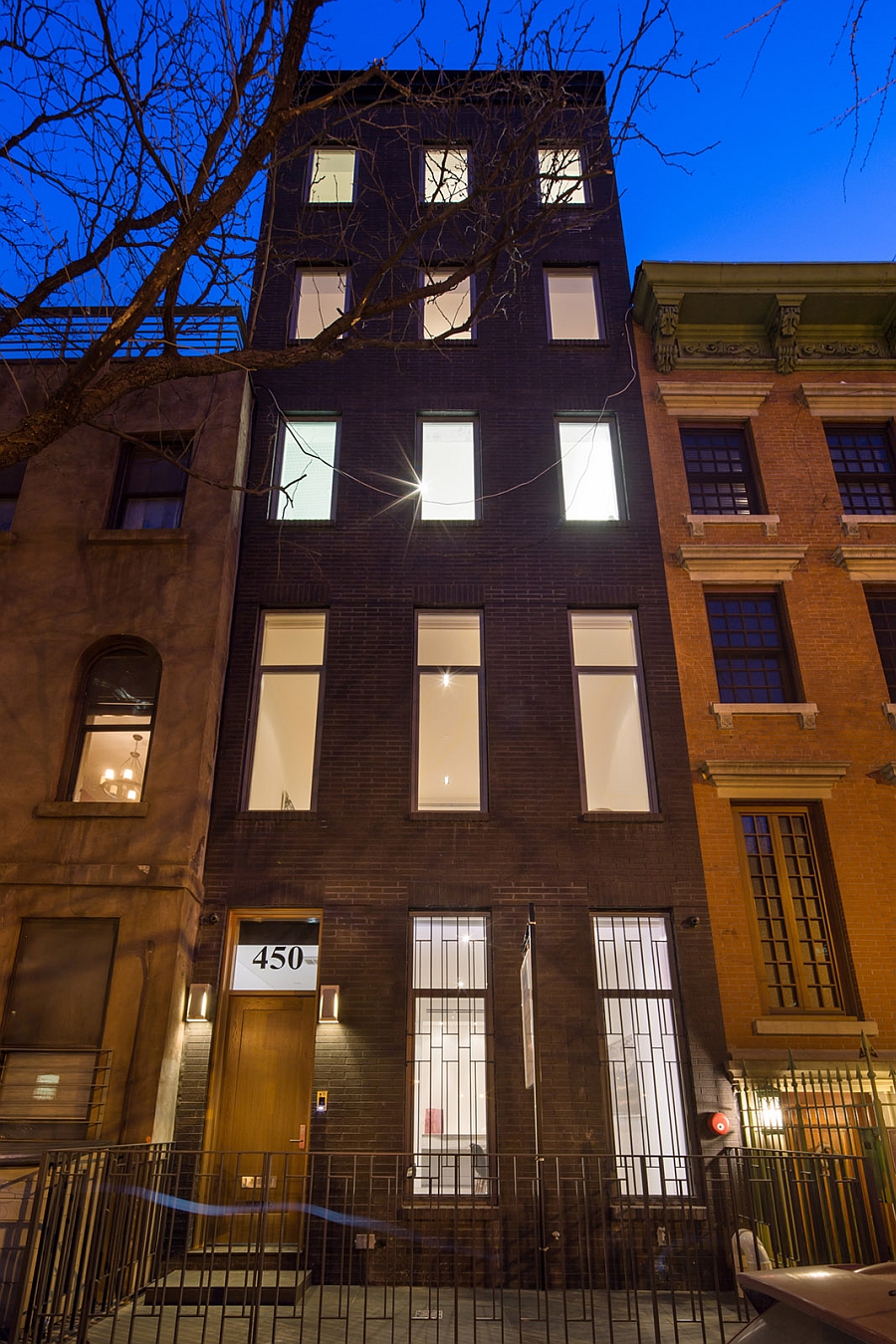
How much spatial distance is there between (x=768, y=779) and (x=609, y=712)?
2085 millimetres

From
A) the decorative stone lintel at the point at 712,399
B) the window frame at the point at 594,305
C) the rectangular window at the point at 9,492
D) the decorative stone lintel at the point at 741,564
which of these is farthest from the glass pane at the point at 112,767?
the decorative stone lintel at the point at 712,399

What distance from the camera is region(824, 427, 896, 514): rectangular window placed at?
503 inches

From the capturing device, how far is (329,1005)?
370 inches

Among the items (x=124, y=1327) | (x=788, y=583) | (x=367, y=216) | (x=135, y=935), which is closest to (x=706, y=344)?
(x=788, y=583)

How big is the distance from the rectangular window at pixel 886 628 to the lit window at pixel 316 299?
9149mm

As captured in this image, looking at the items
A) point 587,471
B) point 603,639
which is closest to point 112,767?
point 603,639

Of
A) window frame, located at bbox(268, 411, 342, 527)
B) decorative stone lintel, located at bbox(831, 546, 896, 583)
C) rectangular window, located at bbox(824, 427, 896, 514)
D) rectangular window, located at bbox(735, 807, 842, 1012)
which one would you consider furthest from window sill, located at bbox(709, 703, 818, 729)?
window frame, located at bbox(268, 411, 342, 527)

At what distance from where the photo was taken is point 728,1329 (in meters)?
7.07

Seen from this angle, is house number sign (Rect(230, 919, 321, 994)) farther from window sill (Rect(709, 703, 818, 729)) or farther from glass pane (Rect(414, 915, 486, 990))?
window sill (Rect(709, 703, 818, 729))

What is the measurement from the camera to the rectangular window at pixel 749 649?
1155cm

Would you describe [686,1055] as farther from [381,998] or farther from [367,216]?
[367,216]

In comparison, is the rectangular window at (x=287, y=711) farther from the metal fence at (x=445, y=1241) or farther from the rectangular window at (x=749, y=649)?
the rectangular window at (x=749, y=649)

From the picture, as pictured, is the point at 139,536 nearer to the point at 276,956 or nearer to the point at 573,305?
the point at 276,956

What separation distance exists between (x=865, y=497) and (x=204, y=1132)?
11950mm
